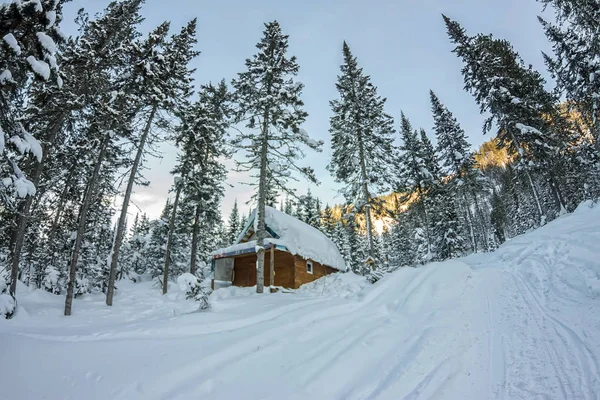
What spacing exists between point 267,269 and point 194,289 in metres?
13.8

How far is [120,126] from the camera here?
14.4 meters

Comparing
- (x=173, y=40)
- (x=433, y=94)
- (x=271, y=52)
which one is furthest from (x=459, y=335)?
(x=433, y=94)

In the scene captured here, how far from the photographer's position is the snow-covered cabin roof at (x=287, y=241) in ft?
61.4

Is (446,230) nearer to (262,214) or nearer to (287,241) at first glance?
(287,241)

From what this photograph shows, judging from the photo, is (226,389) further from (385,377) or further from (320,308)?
(320,308)

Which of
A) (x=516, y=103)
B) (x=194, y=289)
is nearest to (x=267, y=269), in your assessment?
(x=194, y=289)

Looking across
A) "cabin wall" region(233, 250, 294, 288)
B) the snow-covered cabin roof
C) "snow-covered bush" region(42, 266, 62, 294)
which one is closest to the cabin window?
the snow-covered cabin roof

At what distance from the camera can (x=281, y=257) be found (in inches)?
816

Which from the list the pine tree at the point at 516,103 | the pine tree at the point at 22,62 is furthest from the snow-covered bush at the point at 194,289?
the pine tree at the point at 516,103

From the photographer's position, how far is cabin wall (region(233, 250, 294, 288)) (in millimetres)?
19828

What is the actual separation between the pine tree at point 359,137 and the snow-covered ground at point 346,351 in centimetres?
1276

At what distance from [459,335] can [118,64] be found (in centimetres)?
1869

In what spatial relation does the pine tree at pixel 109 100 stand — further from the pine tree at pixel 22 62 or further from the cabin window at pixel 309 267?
the cabin window at pixel 309 267

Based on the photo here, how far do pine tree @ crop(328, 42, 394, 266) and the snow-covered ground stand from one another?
12758 millimetres
